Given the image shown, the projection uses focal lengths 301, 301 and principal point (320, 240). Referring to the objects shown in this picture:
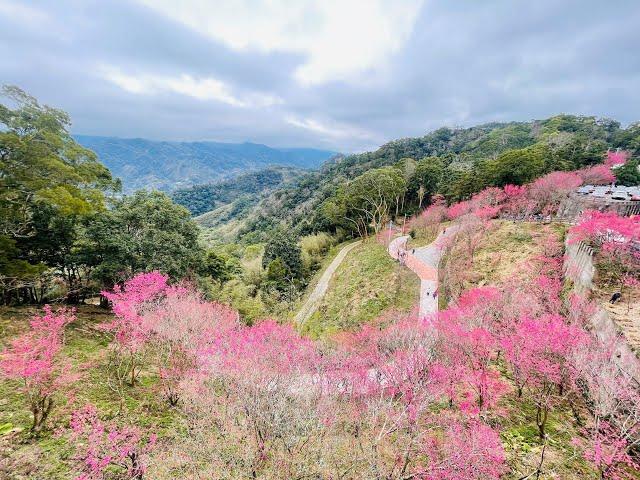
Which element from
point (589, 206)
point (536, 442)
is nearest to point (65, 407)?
point (536, 442)

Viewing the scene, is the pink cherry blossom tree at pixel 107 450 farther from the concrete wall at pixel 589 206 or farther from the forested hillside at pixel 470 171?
the forested hillside at pixel 470 171

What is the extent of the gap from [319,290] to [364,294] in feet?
25.9

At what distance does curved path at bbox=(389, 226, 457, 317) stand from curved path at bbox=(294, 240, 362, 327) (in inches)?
294

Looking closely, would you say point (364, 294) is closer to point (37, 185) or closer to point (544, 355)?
point (544, 355)

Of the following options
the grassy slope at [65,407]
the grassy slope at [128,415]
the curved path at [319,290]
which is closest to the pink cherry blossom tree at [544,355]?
the grassy slope at [128,415]

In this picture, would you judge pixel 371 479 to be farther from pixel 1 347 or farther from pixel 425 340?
pixel 1 347

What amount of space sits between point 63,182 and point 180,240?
793 cm

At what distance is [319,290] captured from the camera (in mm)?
35031

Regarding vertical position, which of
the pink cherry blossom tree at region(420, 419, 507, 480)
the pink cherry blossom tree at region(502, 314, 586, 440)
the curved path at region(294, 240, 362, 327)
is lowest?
the curved path at region(294, 240, 362, 327)

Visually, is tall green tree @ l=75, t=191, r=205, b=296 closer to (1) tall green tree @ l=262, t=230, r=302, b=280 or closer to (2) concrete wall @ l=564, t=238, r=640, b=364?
(1) tall green tree @ l=262, t=230, r=302, b=280

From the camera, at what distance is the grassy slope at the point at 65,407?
27.8 feet

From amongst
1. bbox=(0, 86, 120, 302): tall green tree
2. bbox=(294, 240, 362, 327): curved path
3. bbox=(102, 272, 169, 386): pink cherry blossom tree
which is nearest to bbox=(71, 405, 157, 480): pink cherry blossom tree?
bbox=(102, 272, 169, 386): pink cherry blossom tree

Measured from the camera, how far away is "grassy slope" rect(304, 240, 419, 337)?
1008 inches

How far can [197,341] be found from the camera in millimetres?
12875
